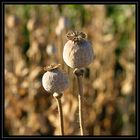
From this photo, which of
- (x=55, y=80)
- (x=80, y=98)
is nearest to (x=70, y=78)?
(x=55, y=80)

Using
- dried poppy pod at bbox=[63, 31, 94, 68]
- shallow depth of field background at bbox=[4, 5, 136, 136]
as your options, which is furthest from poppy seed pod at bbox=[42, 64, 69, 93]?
shallow depth of field background at bbox=[4, 5, 136, 136]

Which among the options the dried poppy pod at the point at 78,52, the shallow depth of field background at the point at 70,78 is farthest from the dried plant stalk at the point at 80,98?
the shallow depth of field background at the point at 70,78

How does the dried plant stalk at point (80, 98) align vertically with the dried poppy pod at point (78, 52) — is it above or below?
below

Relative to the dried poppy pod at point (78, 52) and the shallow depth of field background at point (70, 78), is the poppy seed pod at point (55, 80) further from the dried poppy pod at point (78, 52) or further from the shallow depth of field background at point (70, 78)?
the shallow depth of field background at point (70, 78)

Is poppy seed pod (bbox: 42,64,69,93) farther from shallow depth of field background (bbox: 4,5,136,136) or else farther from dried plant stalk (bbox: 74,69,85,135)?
shallow depth of field background (bbox: 4,5,136,136)

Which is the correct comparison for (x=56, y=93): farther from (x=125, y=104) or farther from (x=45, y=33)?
(x=45, y=33)

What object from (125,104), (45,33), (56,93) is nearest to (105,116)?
(125,104)
